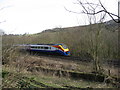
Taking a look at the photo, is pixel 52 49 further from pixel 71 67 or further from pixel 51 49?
pixel 71 67

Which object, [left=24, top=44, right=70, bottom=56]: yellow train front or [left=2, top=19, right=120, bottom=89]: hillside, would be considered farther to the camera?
[left=24, top=44, right=70, bottom=56]: yellow train front

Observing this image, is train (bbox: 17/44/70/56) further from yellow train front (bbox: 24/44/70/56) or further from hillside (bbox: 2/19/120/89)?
hillside (bbox: 2/19/120/89)

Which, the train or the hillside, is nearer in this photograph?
the hillside

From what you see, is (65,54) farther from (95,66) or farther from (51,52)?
(95,66)

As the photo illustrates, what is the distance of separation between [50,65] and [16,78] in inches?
282

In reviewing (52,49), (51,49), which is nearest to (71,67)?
(52,49)

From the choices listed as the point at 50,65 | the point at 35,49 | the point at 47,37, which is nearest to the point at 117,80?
the point at 50,65

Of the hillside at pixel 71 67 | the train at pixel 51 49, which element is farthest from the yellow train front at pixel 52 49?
the hillside at pixel 71 67

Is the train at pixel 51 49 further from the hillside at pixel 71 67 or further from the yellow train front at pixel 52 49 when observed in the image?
the hillside at pixel 71 67

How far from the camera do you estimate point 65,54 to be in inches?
736

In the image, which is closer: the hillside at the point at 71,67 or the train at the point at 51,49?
the hillside at the point at 71,67

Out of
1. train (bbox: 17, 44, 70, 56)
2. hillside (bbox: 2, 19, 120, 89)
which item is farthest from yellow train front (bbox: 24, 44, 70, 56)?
hillside (bbox: 2, 19, 120, 89)

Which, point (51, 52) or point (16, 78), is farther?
point (51, 52)

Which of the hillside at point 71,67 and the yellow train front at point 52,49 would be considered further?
the yellow train front at point 52,49
